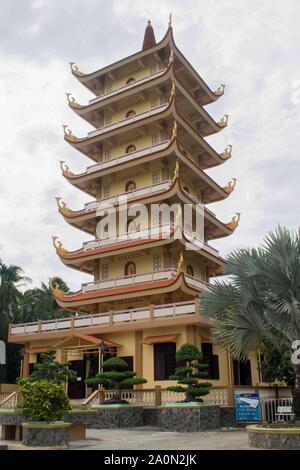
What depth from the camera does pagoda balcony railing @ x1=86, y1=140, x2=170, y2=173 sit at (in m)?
31.7

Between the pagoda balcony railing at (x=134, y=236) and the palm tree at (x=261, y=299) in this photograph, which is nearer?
the palm tree at (x=261, y=299)

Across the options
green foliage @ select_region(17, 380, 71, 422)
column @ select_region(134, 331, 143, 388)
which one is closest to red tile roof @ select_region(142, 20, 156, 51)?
column @ select_region(134, 331, 143, 388)

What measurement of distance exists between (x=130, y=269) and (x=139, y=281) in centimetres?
274

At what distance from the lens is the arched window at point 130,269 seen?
31.5 meters

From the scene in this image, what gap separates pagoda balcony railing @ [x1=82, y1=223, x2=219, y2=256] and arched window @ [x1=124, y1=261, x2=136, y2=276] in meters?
1.57

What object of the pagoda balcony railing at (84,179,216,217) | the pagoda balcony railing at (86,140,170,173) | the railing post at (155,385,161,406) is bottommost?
the railing post at (155,385,161,406)

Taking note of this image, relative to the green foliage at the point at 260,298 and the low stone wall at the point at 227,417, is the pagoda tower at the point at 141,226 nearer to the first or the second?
the low stone wall at the point at 227,417

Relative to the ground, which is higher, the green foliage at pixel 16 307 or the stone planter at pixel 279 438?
the green foliage at pixel 16 307

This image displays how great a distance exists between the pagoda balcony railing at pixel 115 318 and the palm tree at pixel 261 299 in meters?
9.13

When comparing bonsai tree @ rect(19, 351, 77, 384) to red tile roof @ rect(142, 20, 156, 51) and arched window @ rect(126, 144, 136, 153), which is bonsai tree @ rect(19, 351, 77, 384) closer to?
arched window @ rect(126, 144, 136, 153)

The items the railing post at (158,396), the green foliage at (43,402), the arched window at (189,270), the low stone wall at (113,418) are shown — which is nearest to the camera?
the green foliage at (43,402)

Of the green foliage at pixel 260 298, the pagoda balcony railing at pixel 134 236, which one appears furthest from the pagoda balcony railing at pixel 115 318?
the green foliage at pixel 260 298

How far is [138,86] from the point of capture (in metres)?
33.9
